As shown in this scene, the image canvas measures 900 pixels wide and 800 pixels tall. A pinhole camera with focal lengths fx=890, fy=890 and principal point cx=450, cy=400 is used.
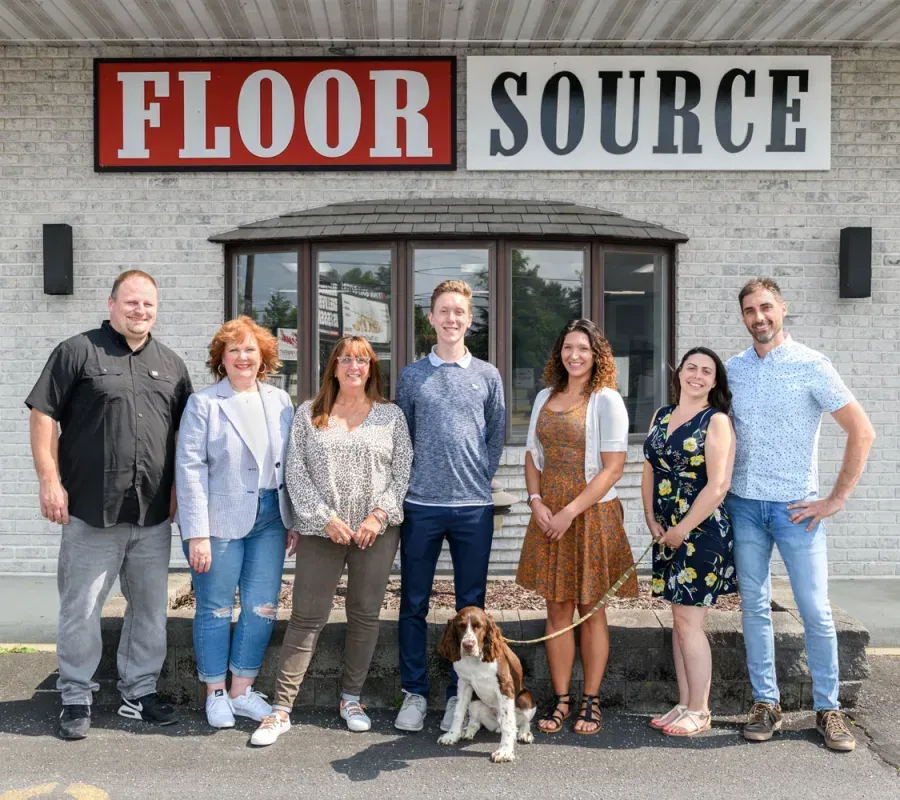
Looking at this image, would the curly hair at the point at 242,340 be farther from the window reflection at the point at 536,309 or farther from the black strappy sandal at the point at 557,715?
the window reflection at the point at 536,309

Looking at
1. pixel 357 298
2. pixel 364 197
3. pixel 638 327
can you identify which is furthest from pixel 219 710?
pixel 638 327

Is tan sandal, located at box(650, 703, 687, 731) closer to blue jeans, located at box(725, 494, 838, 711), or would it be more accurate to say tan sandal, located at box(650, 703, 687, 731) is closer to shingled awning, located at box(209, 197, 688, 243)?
blue jeans, located at box(725, 494, 838, 711)

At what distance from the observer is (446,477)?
13.1 ft

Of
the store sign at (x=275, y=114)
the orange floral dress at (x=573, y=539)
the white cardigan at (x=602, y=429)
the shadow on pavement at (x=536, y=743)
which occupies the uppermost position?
the store sign at (x=275, y=114)

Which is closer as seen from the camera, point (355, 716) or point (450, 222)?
point (355, 716)

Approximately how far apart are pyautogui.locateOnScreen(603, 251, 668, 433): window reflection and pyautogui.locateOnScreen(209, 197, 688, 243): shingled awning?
244 mm

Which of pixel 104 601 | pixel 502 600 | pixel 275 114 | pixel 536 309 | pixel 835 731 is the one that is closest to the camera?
pixel 835 731

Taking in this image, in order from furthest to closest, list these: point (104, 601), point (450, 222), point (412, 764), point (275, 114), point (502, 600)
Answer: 1. point (275, 114)
2. point (450, 222)
3. point (502, 600)
4. point (104, 601)
5. point (412, 764)

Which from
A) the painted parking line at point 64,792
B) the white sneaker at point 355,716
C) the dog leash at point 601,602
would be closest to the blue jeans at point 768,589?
the dog leash at point 601,602

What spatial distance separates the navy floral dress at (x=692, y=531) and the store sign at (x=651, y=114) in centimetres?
336

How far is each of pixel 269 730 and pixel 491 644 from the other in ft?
3.48

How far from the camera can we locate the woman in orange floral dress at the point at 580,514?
394 centimetres

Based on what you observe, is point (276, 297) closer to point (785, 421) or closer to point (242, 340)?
point (242, 340)

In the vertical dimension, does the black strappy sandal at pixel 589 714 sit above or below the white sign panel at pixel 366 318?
below
